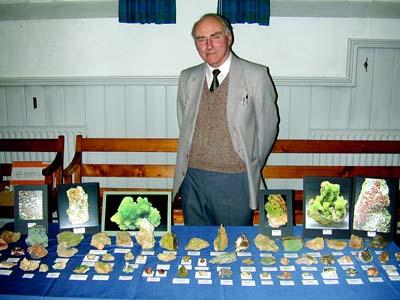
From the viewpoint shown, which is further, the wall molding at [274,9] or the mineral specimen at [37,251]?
the wall molding at [274,9]

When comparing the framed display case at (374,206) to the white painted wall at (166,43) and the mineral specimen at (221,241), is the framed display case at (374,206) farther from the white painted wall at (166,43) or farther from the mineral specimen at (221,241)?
the white painted wall at (166,43)

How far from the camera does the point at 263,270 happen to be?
1.50 meters

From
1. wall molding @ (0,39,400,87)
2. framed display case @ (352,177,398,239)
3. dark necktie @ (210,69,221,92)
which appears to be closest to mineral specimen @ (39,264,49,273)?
dark necktie @ (210,69,221,92)

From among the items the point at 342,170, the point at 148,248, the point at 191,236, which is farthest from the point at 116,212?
the point at 342,170

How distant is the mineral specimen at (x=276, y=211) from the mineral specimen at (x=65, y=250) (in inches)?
34.3

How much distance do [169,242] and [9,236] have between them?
0.74 meters

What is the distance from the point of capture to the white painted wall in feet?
11.3

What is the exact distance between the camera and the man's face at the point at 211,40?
2.08 meters

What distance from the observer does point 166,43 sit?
138 inches

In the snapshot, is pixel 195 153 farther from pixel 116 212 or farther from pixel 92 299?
pixel 92 299

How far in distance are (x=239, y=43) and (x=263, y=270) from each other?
2.45 m

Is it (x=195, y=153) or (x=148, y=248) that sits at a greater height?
(x=195, y=153)

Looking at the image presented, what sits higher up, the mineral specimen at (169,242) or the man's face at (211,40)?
the man's face at (211,40)

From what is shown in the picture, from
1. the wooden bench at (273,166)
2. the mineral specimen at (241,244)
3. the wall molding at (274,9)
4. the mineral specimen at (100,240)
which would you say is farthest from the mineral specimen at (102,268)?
the wall molding at (274,9)
